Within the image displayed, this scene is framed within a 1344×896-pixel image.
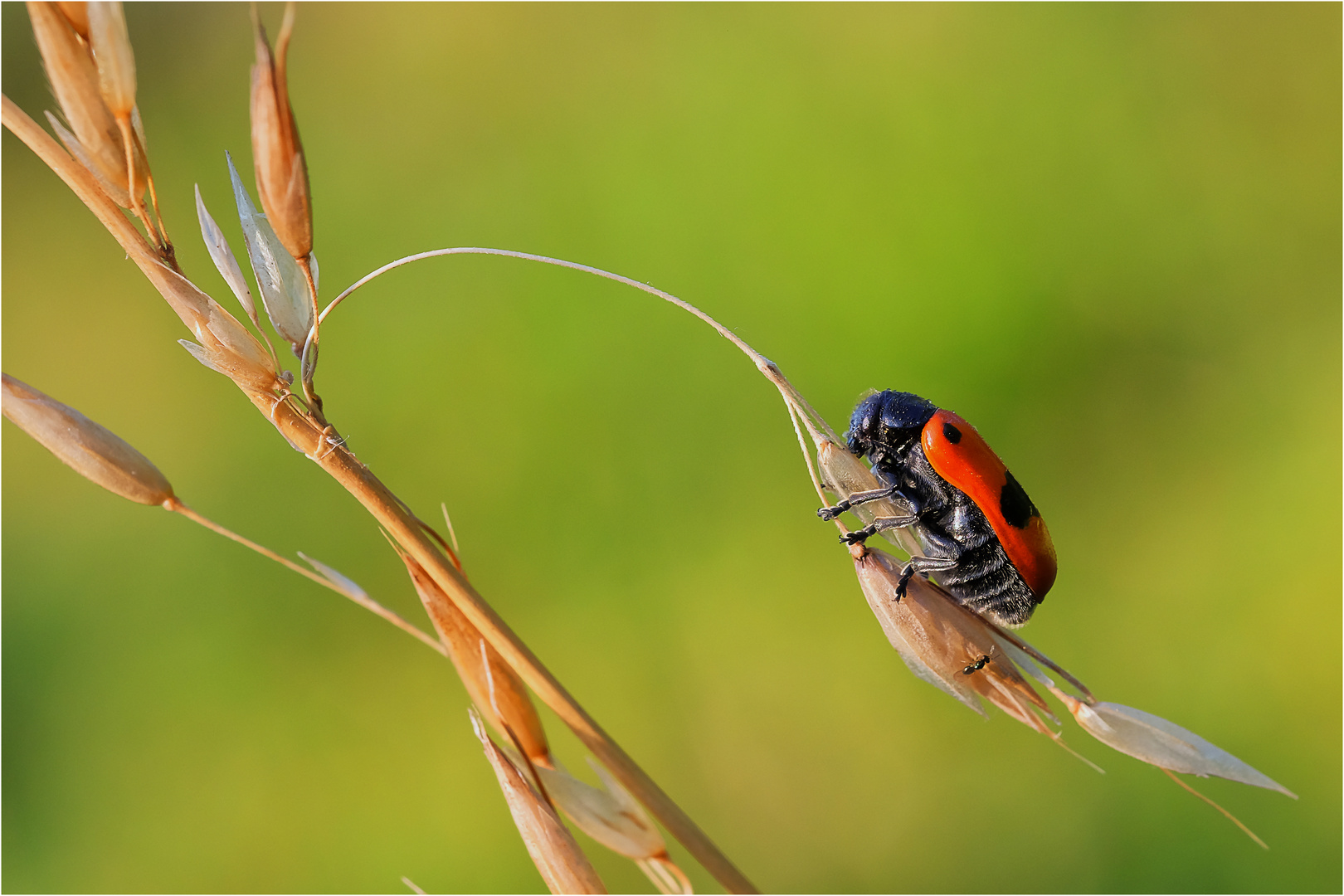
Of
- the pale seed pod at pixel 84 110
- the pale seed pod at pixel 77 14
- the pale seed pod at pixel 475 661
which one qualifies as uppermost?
the pale seed pod at pixel 77 14

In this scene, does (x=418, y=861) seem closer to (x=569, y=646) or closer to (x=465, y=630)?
(x=569, y=646)

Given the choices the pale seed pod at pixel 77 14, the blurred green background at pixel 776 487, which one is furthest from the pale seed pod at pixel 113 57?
the blurred green background at pixel 776 487

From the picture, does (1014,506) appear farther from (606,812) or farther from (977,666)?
(606,812)

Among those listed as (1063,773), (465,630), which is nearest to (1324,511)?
(1063,773)

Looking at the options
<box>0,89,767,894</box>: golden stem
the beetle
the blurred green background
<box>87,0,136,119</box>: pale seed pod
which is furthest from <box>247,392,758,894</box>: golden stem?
the blurred green background

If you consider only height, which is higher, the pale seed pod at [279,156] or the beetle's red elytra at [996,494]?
the pale seed pod at [279,156]

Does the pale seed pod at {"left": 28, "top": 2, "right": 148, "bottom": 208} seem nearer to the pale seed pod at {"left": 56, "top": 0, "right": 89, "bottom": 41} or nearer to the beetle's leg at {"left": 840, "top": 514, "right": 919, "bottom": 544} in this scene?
the pale seed pod at {"left": 56, "top": 0, "right": 89, "bottom": 41}

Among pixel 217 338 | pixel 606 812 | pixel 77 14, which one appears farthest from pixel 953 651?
pixel 77 14

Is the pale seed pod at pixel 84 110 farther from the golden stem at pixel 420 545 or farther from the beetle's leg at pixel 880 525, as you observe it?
the beetle's leg at pixel 880 525
